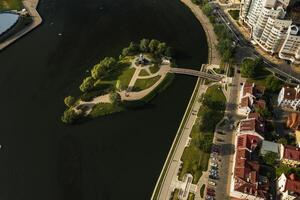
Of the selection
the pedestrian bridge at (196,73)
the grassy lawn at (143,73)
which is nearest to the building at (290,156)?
the pedestrian bridge at (196,73)

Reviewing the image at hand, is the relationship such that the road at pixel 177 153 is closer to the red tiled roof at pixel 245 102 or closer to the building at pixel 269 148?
the red tiled roof at pixel 245 102

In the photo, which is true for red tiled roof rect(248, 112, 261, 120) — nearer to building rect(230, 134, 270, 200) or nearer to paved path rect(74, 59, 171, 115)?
building rect(230, 134, 270, 200)

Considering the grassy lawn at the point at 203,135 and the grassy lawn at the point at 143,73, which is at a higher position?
the grassy lawn at the point at 143,73

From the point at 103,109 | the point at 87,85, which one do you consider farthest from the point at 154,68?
the point at 103,109

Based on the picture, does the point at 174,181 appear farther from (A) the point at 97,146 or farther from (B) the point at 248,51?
(B) the point at 248,51

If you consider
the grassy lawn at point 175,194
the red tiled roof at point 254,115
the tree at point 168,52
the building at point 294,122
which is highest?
the tree at point 168,52

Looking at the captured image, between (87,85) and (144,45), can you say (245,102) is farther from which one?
(87,85)

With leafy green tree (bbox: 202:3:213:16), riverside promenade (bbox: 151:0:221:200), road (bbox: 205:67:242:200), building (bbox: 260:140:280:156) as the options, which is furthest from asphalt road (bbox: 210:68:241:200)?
leafy green tree (bbox: 202:3:213:16)
